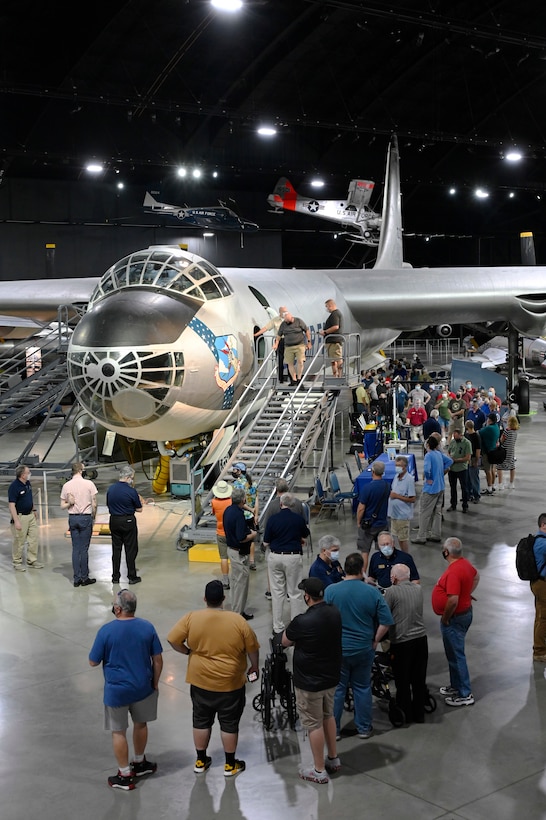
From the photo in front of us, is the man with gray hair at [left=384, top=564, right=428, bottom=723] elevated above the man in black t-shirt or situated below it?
below

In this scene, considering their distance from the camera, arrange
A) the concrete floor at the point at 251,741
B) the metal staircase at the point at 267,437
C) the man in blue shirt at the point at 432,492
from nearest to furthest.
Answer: the concrete floor at the point at 251,741, the man in blue shirt at the point at 432,492, the metal staircase at the point at 267,437

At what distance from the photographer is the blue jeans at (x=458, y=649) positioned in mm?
7734

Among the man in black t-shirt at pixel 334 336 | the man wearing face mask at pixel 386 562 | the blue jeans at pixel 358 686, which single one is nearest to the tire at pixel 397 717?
the blue jeans at pixel 358 686

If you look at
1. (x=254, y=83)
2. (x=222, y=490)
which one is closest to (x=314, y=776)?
(x=222, y=490)

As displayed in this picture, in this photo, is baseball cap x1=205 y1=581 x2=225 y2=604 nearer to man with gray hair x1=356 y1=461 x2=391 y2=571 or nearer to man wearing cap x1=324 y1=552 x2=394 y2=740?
man wearing cap x1=324 y1=552 x2=394 y2=740

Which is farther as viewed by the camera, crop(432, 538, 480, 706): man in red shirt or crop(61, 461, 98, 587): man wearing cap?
crop(61, 461, 98, 587): man wearing cap

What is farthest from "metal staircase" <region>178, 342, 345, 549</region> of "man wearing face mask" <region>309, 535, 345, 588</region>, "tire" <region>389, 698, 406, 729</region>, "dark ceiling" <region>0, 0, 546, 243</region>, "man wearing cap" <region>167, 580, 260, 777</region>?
"dark ceiling" <region>0, 0, 546, 243</region>

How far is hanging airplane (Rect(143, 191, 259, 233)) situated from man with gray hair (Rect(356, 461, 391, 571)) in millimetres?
32182

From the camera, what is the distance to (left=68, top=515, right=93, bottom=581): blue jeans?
1166 centimetres

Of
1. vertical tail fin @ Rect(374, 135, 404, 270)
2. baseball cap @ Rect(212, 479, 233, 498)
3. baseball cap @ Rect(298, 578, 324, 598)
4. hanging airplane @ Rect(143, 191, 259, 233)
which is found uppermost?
hanging airplane @ Rect(143, 191, 259, 233)

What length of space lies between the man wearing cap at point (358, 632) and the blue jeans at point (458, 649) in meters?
0.88

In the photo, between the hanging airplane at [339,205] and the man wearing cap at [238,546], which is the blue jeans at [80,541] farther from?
the hanging airplane at [339,205]

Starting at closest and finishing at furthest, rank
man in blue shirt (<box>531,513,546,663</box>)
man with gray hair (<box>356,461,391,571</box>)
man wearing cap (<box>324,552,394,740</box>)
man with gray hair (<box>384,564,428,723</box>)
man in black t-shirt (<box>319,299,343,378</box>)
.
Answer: man wearing cap (<box>324,552,394,740</box>) → man with gray hair (<box>384,564,428,723</box>) → man in blue shirt (<box>531,513,546,663</box>) → man with gray hair (<box>356,461,391,571</box>) → man in black t-shirt (<box>319,299,343,378</box>)

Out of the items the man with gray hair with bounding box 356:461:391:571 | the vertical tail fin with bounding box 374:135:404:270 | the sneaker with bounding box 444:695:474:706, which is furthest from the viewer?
the vertical tail fin with bounding box 374:135:404:270
